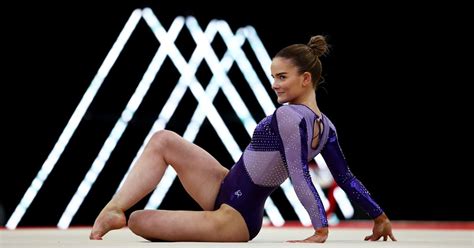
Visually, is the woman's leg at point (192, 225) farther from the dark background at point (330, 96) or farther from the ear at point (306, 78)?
the dark background at point (330, 96)

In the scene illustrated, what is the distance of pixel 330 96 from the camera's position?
651 centimetres

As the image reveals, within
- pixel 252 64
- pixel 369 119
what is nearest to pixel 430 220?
pixel 369 119

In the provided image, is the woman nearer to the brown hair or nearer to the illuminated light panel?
the brown hair

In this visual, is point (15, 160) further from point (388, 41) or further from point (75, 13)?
point (388, 41)

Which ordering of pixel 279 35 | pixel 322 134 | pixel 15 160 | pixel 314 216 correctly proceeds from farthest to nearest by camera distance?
pixel 279 35
pixel 15 160
pixel 322 134
pixel 314 216

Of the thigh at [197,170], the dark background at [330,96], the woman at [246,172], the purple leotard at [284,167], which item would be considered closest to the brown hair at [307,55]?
the woman at [246,172]

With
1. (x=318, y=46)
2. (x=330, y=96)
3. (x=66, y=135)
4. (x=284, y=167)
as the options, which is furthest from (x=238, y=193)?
(x=330, y=96)

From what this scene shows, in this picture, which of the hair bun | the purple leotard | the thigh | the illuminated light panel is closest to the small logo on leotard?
the purple leotard

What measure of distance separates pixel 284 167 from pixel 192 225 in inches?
14.1

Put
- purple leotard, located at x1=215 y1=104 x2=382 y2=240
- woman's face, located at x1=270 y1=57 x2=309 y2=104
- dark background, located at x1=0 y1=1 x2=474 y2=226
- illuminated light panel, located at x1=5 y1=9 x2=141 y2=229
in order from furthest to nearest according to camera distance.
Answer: dark background, located at x1=0 y1=1 x2=474 y2=226
illuminated light panel, located at x1=5 y1=9 x2=141 y2=229
woman's face, located at x1=270 y1=57 x2=309 y2=104
purple leotard, located at x1=215 y1=104 x2=382 y2=240

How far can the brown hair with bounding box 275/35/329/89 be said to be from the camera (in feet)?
9.39

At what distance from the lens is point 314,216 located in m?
2.70

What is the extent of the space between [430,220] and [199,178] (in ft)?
13.0

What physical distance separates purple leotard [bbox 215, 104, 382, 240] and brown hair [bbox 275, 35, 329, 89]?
137 millimetres
